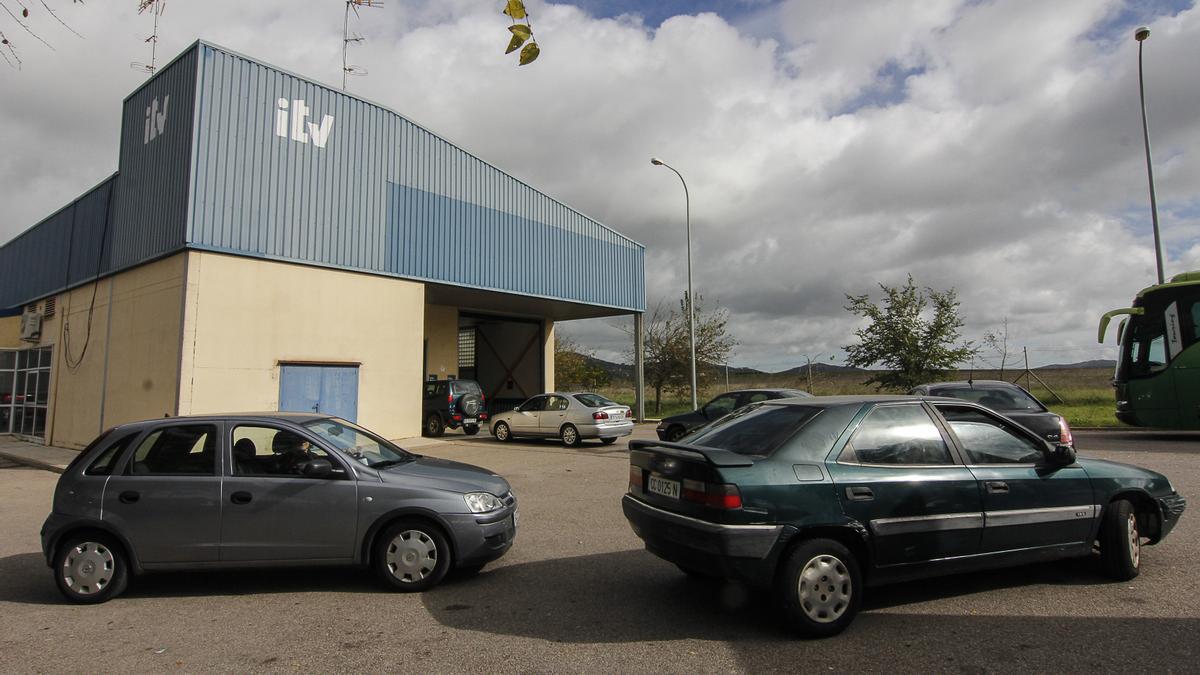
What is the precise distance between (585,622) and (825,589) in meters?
1.54

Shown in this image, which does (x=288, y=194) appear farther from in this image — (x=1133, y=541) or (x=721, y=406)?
(x=1133, y=541)

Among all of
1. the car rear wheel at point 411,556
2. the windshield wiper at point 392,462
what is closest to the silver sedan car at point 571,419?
the windshield wiper at point 392,462

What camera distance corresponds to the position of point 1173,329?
1552cm

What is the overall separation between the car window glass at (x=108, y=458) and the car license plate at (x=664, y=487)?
Result: 4.14 m

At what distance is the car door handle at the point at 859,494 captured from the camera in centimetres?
426

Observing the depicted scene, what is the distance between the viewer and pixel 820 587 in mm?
4109

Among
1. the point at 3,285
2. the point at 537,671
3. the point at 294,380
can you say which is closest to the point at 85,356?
the point at 294,380

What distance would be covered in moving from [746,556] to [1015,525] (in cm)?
207

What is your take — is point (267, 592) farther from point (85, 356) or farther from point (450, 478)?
point (85, 356)

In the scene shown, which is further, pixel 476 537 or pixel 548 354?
pixel 548 354

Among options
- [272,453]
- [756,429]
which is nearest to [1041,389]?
[756,429]

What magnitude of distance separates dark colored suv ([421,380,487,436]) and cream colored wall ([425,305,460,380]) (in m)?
3.70

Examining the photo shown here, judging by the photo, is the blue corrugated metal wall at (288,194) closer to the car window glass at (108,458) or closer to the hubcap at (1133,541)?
the car window glass at (108,458)

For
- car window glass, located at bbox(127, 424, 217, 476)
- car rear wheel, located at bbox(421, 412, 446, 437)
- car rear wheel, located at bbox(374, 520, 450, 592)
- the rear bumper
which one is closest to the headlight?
car rear wheel, located at bbox(374, 520, 450, 592)
